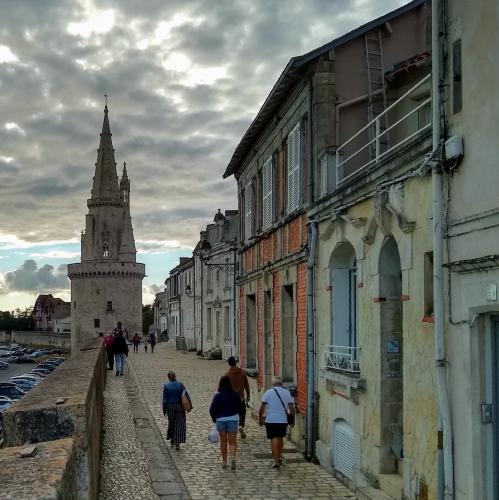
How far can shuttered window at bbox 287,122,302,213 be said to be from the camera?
14.4m

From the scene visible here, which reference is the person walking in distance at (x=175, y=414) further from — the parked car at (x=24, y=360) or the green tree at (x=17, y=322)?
the green tree at (x=17, y=322)

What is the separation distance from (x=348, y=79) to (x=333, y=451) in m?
6.24

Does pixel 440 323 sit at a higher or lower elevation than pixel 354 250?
lower

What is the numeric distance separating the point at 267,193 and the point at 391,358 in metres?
8.45

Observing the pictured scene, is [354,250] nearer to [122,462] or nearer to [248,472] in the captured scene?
[248,472]

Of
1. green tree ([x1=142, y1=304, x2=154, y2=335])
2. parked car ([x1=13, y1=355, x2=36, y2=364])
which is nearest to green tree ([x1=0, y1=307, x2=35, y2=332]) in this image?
green tree ([x1=142, y1=304, x2=154, y2=335])

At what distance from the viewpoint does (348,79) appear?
13133 mm

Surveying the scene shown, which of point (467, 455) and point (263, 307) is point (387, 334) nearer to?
point (467, 455)

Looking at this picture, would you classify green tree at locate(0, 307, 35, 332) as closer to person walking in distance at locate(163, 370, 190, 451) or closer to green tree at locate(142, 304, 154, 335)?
green tree at locate(142, 304, 154, 335)


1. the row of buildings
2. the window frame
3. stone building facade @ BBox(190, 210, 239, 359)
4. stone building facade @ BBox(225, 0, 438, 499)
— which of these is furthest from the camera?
stone building facade @ BBox(190, 210, 239, 359)

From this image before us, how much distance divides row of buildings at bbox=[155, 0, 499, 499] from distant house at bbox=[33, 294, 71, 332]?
136713 mm

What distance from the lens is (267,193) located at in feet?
58.1

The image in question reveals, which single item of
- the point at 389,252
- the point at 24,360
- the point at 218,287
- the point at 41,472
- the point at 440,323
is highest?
the point at 218,287

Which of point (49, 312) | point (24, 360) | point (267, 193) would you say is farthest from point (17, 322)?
point (267, 193)
